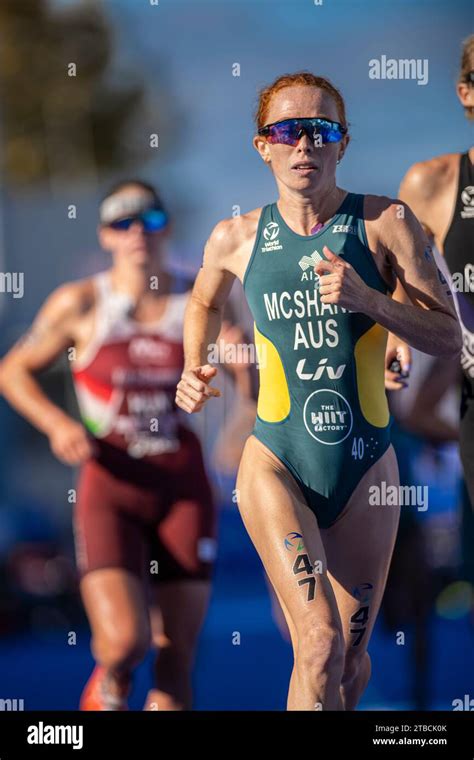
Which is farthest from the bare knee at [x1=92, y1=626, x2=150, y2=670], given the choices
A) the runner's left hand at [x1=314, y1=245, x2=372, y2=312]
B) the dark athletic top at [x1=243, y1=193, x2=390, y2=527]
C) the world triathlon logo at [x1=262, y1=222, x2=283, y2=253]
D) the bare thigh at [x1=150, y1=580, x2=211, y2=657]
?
the runner's left hand at [x1=314, y1=245, x2=372, y2=312]

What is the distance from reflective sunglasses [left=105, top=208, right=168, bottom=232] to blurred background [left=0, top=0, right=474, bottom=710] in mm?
86

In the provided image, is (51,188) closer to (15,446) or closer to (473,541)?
(15,446)

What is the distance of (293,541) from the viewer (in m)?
4.24

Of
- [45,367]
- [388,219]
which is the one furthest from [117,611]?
[388,219]

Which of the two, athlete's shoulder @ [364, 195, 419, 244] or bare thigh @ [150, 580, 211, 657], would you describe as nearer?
athlete's shoulder @ [364, 195, 419, 244]

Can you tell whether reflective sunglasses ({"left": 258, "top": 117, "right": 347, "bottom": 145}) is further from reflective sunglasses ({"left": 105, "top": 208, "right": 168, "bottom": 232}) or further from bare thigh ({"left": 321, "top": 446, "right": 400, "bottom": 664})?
bare thigh ({"left": 321, "top": 446, "right": 400, "bottom": 664})

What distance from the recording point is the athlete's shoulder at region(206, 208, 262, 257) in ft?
15.5

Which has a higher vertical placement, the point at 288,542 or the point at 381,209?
the point at 381,209

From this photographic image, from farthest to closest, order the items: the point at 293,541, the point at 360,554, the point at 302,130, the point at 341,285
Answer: the point at 360,554
the point at 302,130
the point at 293,541
the point at 341,285

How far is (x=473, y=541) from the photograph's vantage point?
18.5 feet

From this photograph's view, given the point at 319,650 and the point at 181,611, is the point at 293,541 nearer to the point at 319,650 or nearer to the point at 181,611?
the point at 319,650

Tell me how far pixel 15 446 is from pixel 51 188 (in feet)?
4.29

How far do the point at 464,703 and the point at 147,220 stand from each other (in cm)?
292
